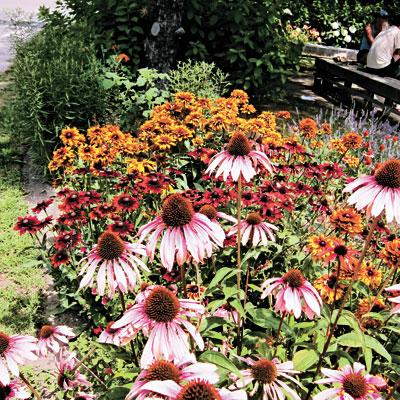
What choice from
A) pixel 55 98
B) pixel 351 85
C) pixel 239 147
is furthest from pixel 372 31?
pixel 239 147

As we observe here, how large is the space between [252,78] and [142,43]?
4.51 ft

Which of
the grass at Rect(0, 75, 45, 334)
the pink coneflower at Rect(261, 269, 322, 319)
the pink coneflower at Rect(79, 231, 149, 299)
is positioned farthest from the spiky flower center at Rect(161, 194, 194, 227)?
the grass at Rect(0, 75, 45, 334)

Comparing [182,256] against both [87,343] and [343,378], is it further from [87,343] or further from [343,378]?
[87,343]

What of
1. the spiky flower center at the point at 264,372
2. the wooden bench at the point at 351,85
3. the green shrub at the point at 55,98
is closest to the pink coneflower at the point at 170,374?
the spiky flower center at the point at 264,372

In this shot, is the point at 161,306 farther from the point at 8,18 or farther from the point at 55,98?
the point at 8,18

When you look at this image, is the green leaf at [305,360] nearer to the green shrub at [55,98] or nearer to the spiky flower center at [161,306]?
the spiky flower center at [161,306]

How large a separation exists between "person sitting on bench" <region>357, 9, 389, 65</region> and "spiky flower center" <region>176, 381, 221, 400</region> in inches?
294

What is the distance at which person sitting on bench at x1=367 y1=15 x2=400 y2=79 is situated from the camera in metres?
6.44

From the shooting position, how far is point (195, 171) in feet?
10.2

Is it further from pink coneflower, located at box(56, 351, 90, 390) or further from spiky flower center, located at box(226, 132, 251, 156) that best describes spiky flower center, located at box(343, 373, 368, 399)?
pink coneflower, located at box(56, 351, 90, 390)

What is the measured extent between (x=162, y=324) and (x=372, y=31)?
7.84m

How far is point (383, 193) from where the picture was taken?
1150 mm

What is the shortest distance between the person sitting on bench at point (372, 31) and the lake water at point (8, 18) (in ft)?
16.6

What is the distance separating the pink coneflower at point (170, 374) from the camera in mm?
893
